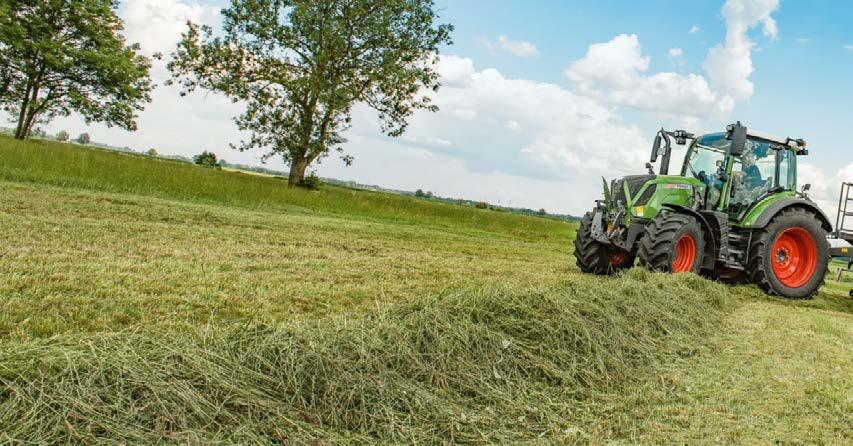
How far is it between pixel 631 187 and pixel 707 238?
46.9 inches

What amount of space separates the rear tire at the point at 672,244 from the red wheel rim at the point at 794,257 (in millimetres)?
1379

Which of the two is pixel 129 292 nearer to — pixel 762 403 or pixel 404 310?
pixel 404 310

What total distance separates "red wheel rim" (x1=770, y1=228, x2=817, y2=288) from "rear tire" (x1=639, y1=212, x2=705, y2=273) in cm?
138

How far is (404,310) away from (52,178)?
431 inches

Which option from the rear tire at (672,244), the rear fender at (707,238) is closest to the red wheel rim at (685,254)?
the rear tire at (672,244)

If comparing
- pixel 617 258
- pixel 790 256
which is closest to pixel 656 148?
pixel 617 258

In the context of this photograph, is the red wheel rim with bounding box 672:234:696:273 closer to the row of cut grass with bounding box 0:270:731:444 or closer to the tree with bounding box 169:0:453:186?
the row of cut grass with bounding box 0:270:731:444

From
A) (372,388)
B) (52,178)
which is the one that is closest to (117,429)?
(372,388)

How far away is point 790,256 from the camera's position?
862cm

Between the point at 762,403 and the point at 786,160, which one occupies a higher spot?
the point at 786,160

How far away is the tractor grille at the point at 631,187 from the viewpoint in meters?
8.00

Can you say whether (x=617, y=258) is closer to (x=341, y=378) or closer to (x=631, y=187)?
(x=631, y=187)

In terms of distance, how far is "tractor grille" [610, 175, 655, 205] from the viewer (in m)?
8.00

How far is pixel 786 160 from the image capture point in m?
8.68
